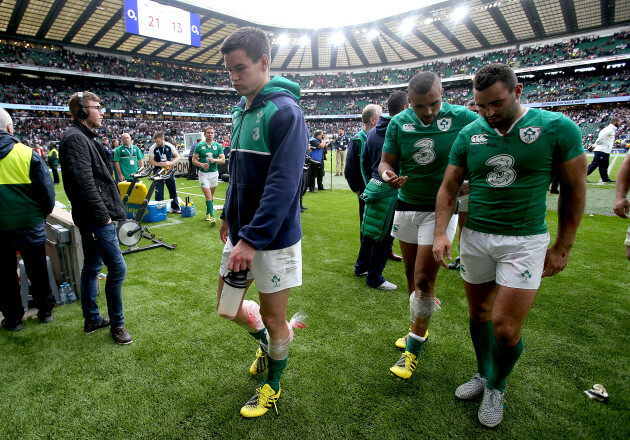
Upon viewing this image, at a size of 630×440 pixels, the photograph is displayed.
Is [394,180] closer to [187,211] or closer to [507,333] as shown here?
[507,333]

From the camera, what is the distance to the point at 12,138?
2959 millimetres

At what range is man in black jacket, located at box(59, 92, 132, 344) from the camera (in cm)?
267

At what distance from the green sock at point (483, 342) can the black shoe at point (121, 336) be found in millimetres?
2916

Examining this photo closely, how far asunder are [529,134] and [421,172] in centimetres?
89

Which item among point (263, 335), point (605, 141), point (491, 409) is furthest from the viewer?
point (605, 141)

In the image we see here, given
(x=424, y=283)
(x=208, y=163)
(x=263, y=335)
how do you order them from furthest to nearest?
(x=208, y=163) < (x=424, y=283) < (x=263, y=335)

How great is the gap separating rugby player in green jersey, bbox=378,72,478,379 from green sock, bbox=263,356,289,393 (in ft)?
2.91

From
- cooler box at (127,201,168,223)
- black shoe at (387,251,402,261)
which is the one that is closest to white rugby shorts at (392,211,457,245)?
black shoe at (387,251,402,261)

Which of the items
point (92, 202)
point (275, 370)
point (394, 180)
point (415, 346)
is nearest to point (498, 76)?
point (394, 180)

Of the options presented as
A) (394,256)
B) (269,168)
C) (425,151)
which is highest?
(425,151)

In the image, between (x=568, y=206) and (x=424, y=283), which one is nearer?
(x=568, y=206)

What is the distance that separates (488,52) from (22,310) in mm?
58384

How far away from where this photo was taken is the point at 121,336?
3000mm

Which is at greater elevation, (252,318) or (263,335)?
(252,318)
